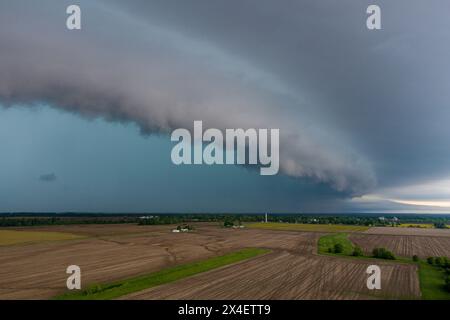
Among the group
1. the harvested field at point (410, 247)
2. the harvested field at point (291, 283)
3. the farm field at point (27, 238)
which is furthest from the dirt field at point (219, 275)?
the harvested field at point (410, 247)

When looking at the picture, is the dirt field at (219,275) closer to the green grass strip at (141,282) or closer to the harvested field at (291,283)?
the harvested field at (291,283)

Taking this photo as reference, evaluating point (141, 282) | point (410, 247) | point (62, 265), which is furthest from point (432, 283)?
point (62, 265)

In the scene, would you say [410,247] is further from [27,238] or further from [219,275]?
[27,238]

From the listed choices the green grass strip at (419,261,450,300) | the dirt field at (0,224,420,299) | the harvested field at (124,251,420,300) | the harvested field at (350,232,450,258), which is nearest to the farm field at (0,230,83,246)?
the dirt field at (0,224,420,299)
